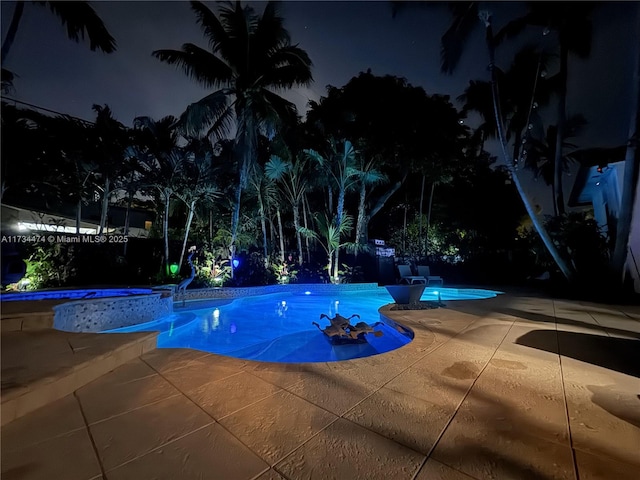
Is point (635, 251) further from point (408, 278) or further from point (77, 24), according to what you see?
point (77, 24)

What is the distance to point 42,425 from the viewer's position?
1574 millimetres

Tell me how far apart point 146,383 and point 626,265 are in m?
12.6

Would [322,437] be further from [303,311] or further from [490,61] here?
[490,61]

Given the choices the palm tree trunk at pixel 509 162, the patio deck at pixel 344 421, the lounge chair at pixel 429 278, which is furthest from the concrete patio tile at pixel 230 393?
the lounge chair at pixel 429 278

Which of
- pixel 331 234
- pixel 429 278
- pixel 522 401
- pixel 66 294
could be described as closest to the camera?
pixel 522 401

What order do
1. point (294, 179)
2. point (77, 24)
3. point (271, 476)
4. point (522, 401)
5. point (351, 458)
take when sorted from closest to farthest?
point (271, 476) < point (351, 458) < point (522, 401) < point (77, 24) < point (294, 179)

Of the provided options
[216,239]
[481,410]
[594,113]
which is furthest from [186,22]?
[594,113]

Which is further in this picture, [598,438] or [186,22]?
[186,22]

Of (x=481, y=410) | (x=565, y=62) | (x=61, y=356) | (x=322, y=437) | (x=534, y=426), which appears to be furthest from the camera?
(x=565, y=62)

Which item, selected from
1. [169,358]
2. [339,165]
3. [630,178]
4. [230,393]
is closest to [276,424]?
[230,393]

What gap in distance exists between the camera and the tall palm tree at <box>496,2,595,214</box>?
27.5ft

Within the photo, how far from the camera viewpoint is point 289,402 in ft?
6.21

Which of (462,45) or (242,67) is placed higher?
(242,67)

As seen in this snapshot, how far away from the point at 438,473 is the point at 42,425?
219 cm
